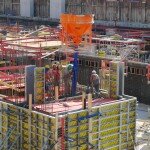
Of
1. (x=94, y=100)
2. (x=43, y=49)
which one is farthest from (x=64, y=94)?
(x=43, y=49)


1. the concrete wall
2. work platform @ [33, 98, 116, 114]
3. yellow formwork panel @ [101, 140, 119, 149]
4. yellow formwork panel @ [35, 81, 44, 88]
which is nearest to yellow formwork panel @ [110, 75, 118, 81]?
work platform @ [33, 98, 116, 114]

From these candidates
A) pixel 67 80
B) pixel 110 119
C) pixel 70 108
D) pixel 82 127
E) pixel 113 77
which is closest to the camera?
pixel 82 127

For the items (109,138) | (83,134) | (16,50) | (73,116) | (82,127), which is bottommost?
(109,138)

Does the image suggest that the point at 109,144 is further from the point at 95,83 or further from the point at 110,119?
the point at 95,83

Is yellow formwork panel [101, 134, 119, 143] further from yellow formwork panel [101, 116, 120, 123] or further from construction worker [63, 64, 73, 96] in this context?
construction worker [63, 64, 73, 96]

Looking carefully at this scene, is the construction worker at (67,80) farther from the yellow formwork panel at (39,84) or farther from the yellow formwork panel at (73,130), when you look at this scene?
the yellow formwork panel at (73,130)

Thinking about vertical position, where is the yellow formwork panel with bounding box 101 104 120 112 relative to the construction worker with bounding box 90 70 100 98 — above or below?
below

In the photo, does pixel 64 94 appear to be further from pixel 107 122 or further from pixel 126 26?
pixel 126 26

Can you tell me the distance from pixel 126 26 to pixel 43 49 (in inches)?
755

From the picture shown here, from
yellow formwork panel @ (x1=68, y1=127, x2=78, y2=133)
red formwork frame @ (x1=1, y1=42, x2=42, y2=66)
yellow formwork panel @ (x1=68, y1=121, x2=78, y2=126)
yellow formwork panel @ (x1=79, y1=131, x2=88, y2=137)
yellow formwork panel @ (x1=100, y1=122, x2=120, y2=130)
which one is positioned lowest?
yellow formwork panel @ (x1=79, y1=131, x2=88, y2=137)

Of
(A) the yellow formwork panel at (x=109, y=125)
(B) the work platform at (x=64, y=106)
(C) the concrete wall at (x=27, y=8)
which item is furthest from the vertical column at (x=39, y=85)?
(C) the concrete wall at (x=27, y=8)

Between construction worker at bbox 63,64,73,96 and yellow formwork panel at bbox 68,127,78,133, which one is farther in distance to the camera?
construction worker at bbox 63,64,73,96

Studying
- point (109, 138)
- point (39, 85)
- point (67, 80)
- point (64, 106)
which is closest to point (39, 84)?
point (39, 85)

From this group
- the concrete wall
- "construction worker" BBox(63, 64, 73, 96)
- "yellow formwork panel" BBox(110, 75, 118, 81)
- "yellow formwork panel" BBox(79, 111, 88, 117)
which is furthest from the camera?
the concrete wall
